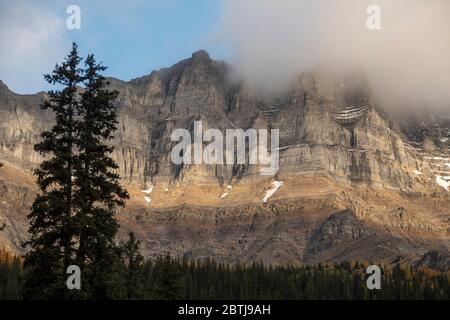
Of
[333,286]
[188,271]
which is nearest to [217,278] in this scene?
[188,271]

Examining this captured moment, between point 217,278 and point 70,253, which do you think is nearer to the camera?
point 70,253

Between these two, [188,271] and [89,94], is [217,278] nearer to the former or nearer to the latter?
[188,271]

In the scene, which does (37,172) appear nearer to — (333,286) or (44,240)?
(44,240)

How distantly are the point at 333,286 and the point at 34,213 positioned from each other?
16082cm

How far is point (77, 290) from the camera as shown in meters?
37.8

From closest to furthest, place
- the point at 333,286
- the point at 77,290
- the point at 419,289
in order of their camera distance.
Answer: the point at 77,290 < the point at 419,289 < the point at 333,286

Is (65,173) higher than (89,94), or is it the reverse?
(89,94)

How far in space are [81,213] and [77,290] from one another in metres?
3.89

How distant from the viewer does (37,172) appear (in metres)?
39.3

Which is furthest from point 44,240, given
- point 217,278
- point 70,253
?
point 217,278
